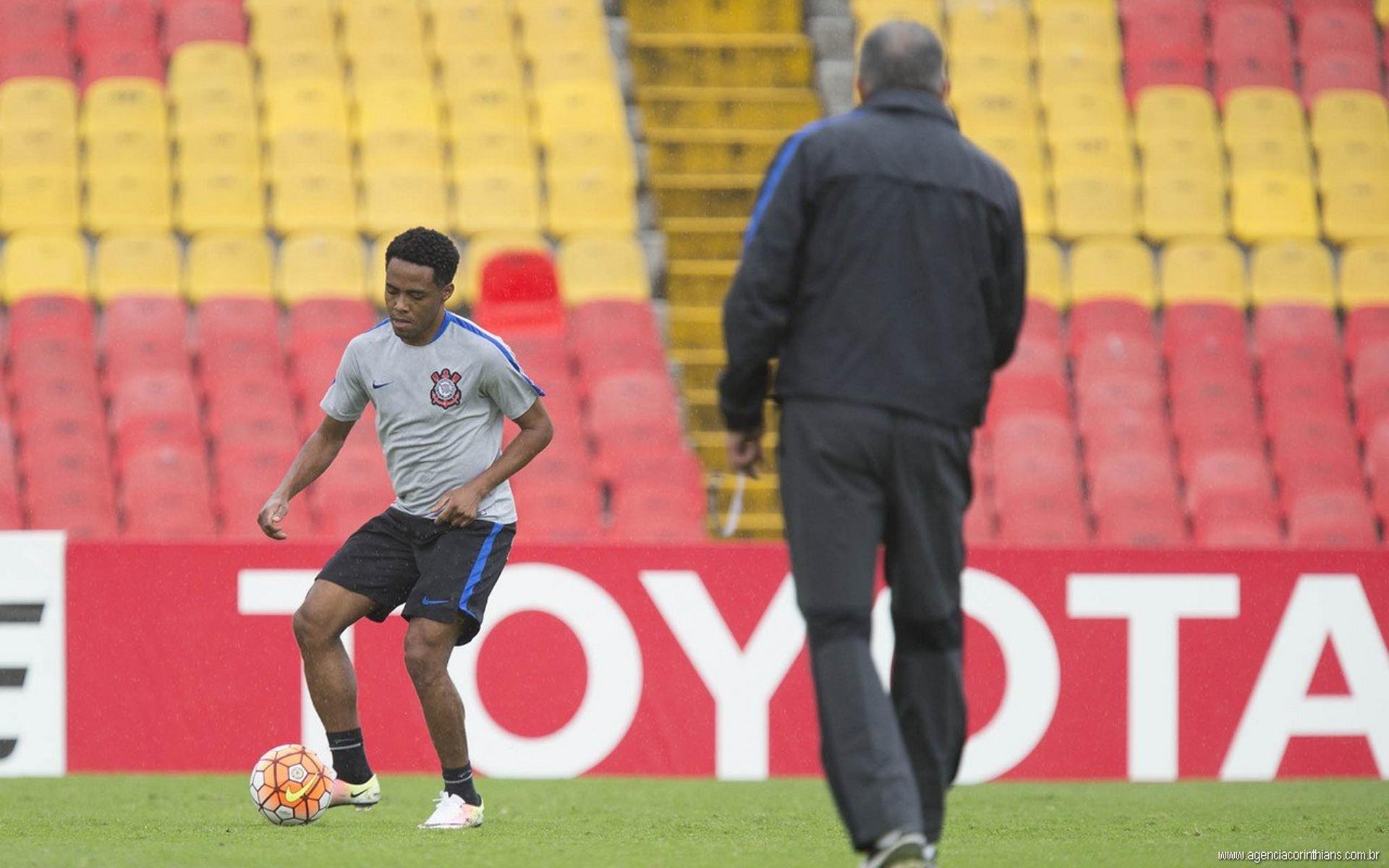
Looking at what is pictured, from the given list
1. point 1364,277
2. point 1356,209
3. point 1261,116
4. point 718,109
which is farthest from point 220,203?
point 1356,209

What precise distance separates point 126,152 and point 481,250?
→ 2290 mm

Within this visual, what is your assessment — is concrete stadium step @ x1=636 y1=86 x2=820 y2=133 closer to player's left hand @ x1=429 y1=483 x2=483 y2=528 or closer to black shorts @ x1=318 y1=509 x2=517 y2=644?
black shorts @ x1=318 y1=509 x2=517 y2=644

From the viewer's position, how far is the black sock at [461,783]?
5664mm

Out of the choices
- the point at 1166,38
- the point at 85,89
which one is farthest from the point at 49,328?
the point at 1166,38

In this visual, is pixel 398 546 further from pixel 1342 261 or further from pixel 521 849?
pixel 1342 261

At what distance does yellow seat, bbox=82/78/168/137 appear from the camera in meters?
11.9

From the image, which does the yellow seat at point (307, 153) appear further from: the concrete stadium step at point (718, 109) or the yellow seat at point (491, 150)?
the concrete stadium step at point (718, 109)

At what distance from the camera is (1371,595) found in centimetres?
814

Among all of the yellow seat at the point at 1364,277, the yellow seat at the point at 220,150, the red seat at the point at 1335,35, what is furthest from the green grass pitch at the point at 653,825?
the red seat at the point at 1335,35

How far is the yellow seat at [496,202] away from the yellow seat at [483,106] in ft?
1.41

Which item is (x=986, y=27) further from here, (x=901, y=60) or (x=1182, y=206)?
(x=901, y=60)

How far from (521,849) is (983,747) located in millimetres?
3333

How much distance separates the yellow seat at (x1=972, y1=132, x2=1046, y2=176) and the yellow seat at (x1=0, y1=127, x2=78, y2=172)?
556cm

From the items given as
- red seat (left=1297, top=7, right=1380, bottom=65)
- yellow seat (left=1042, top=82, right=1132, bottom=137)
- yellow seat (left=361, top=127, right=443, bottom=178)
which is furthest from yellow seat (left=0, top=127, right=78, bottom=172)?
red seat (left=1297, top=7, right=1380, bottom=65)
